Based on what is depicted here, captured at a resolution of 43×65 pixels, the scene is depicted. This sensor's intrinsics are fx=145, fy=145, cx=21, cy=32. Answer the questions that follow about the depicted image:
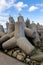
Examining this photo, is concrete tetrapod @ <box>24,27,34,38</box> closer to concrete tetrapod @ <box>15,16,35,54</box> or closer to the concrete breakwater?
the concrete breakwater

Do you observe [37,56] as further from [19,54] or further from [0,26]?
[0,26]

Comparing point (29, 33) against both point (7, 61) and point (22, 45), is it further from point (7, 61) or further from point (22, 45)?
point (7, 61)

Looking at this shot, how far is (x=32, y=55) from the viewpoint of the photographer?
2498mm

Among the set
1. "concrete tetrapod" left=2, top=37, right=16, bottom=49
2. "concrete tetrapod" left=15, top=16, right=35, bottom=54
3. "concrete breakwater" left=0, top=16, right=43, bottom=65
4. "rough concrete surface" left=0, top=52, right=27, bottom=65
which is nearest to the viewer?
"rough concrete surface" left=0, top=52, right=27, bottom=65

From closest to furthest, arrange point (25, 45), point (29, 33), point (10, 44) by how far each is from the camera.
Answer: point (25, 45) → point (10, 44) → point (29, 33)

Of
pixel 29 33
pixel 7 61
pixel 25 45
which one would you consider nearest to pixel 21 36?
pixel 29 33

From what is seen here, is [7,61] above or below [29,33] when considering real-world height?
below

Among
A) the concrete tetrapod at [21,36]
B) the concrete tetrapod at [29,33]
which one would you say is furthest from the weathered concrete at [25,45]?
the concrete tetrapod at [29,33]

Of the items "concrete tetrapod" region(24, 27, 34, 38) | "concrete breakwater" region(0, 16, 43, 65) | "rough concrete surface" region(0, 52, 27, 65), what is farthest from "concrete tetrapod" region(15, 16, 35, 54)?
"rough concrete surface" region(0, 52, 27, 65)

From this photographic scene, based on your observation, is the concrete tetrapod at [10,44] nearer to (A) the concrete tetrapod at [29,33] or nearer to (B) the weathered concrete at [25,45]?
(B) the weathered concrete at [25,45]

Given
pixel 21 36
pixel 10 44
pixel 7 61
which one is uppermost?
pixel 21 36

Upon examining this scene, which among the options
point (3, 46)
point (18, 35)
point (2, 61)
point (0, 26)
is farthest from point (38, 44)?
point (0, 26)

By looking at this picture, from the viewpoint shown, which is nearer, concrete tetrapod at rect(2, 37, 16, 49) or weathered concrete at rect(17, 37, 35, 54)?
weathered concrete at rect(17, 37, 35, 54)

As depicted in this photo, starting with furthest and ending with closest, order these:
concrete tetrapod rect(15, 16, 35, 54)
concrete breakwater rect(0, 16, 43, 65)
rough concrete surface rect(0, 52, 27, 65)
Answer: concrete tetrapod rect(15, 16, 35, 54), concrete breakwater rect(0, 16, 43, 65), rough concrete surface rect(0, 52, 27, 65)
